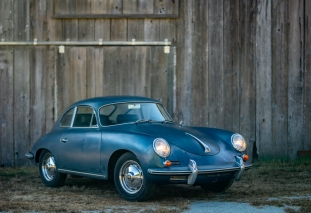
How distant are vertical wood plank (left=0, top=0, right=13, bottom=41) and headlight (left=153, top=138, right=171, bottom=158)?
533 cm

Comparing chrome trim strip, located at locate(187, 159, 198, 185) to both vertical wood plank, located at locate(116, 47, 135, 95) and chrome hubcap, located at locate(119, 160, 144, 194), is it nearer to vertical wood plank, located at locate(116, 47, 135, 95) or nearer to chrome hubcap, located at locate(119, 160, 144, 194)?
chrome hubcap, located at locate(119, 160, 144, 194)

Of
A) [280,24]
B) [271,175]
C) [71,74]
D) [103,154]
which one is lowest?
[271,175]

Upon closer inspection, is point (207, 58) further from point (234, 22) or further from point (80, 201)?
point (80, 201)

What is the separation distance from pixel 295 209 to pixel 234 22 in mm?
5520

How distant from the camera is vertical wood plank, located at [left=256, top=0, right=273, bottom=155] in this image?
1152 cm

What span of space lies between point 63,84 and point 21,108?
899mm

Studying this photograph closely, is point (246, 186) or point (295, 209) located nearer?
point (295, 209)

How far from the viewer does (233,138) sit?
7980 mm

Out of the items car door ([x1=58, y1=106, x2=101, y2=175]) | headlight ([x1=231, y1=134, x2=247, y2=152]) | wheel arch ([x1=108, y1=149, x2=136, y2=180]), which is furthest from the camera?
car door ([x1=58, y1=106, x2=101, y2=175])

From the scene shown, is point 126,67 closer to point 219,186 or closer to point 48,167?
point 48,167

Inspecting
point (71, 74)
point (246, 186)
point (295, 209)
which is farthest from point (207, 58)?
point (295, 209)

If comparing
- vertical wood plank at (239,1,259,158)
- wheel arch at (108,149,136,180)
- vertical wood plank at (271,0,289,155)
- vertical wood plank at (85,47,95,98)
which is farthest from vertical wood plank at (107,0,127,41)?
wheel arch at (108,149,136,180)

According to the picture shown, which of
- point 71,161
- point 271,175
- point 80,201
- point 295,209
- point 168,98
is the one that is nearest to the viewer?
point 295,209

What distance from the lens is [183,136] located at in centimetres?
760
